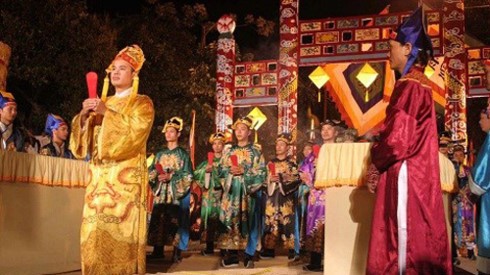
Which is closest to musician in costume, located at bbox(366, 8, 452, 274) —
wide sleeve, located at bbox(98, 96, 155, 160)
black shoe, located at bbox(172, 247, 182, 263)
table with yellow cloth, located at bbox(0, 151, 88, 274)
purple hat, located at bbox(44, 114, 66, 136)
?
wide sleeve, located at bbox(98, 96, 155, 160)

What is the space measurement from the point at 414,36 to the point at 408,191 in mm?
1185

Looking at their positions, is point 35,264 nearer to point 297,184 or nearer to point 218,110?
point 297,184

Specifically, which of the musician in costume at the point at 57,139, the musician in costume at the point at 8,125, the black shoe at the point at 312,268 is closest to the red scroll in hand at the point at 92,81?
the musician in costume at the point at 8,125

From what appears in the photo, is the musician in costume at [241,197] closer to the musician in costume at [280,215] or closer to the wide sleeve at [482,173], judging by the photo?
the musician in costume at [280,215]

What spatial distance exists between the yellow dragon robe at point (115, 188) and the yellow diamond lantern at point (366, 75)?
10.7 m

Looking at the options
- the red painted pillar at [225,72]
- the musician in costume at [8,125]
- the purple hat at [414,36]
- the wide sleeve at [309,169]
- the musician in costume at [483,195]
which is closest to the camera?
the purple hat at [414,36]

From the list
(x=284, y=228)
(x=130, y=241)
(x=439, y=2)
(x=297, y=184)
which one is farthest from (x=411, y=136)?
(x=439, y=2)

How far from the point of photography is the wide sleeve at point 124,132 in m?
4.84

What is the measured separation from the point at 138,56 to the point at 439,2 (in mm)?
11980

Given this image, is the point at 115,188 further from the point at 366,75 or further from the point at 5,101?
the point at 366,75

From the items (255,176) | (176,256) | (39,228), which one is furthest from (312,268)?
(39,228)

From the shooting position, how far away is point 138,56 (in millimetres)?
5328

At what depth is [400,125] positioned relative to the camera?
407 centimetres

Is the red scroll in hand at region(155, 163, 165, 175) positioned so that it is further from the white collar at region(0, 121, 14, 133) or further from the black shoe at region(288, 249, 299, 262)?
the black shoe at region(288, 249, 299, 262)
